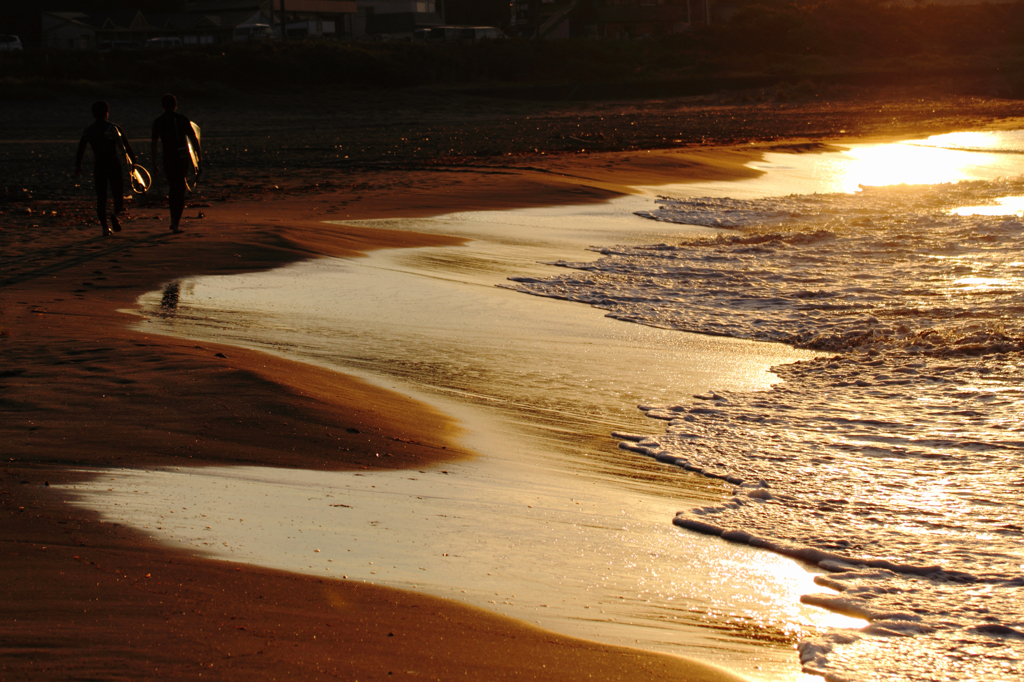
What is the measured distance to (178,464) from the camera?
4.60 metres

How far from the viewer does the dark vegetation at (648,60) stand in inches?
1554

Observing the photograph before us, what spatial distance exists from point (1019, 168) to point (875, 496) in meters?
20.7

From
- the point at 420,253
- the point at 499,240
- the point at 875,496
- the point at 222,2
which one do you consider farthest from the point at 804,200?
the point at 222,2

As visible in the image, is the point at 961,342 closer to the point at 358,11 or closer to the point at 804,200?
the point at 804,200

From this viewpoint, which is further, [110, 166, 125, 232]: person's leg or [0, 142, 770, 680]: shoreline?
[110, 166, 125, 232]: person's leg

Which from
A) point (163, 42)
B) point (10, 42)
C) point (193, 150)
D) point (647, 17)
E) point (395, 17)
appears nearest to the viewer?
point (193, 150)

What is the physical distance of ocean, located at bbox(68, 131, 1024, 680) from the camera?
12.3 ft

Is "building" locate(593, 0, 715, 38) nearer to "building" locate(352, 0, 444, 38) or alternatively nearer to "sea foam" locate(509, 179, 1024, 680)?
"building" locate(352, 0, 444, 38)

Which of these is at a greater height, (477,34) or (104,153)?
(477,34)

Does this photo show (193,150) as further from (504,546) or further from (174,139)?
(504,546)

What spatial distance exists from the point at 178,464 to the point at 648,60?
5091cm

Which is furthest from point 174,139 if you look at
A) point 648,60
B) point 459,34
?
point 459,34

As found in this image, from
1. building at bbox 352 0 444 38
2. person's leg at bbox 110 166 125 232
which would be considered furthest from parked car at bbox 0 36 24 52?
person's leg at bbox 110 166 125 232

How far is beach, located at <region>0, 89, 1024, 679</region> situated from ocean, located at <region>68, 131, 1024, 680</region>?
0.20m
